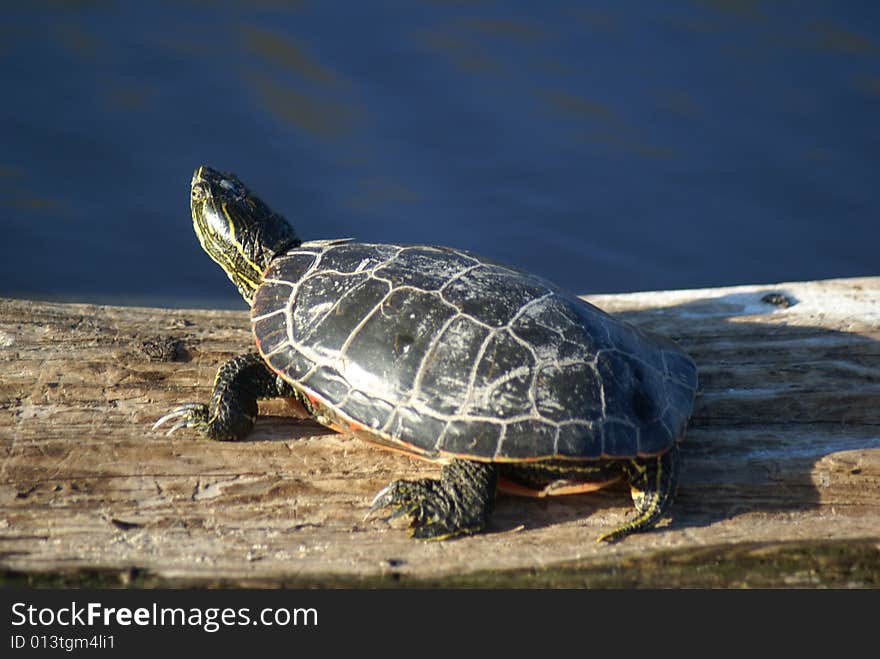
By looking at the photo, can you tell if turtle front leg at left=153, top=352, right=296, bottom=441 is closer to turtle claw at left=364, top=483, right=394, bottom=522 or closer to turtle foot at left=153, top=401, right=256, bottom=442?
turtle foot at left=153, top=401, right=256, bottom=442

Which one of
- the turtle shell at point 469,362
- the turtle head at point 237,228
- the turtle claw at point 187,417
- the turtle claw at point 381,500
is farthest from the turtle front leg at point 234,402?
the turtle claw at point 381,500

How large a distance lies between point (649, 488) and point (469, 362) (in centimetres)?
80

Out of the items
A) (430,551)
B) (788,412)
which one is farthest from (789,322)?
(430,551)

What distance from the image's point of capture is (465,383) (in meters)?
3.06

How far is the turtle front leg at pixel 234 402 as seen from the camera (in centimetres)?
347

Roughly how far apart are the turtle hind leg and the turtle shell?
4.1 inches

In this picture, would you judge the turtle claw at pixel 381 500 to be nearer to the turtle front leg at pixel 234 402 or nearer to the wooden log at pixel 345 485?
the wooden log at pixel 345 485

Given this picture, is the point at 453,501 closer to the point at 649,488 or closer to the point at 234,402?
the point at 649,488

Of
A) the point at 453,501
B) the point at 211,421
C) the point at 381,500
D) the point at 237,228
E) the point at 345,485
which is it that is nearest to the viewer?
the point at 453,501

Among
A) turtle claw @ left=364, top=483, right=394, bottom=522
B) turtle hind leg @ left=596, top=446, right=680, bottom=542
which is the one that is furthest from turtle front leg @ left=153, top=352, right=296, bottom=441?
turtle hind leg @ left=596, top=446, right=680, bottom=542

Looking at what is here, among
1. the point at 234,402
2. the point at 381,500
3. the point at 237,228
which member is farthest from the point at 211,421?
the point at 237,228

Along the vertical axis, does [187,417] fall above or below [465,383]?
below

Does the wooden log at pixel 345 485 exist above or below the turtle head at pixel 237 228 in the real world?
below

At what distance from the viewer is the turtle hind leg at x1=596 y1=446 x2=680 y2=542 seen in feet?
10.00
